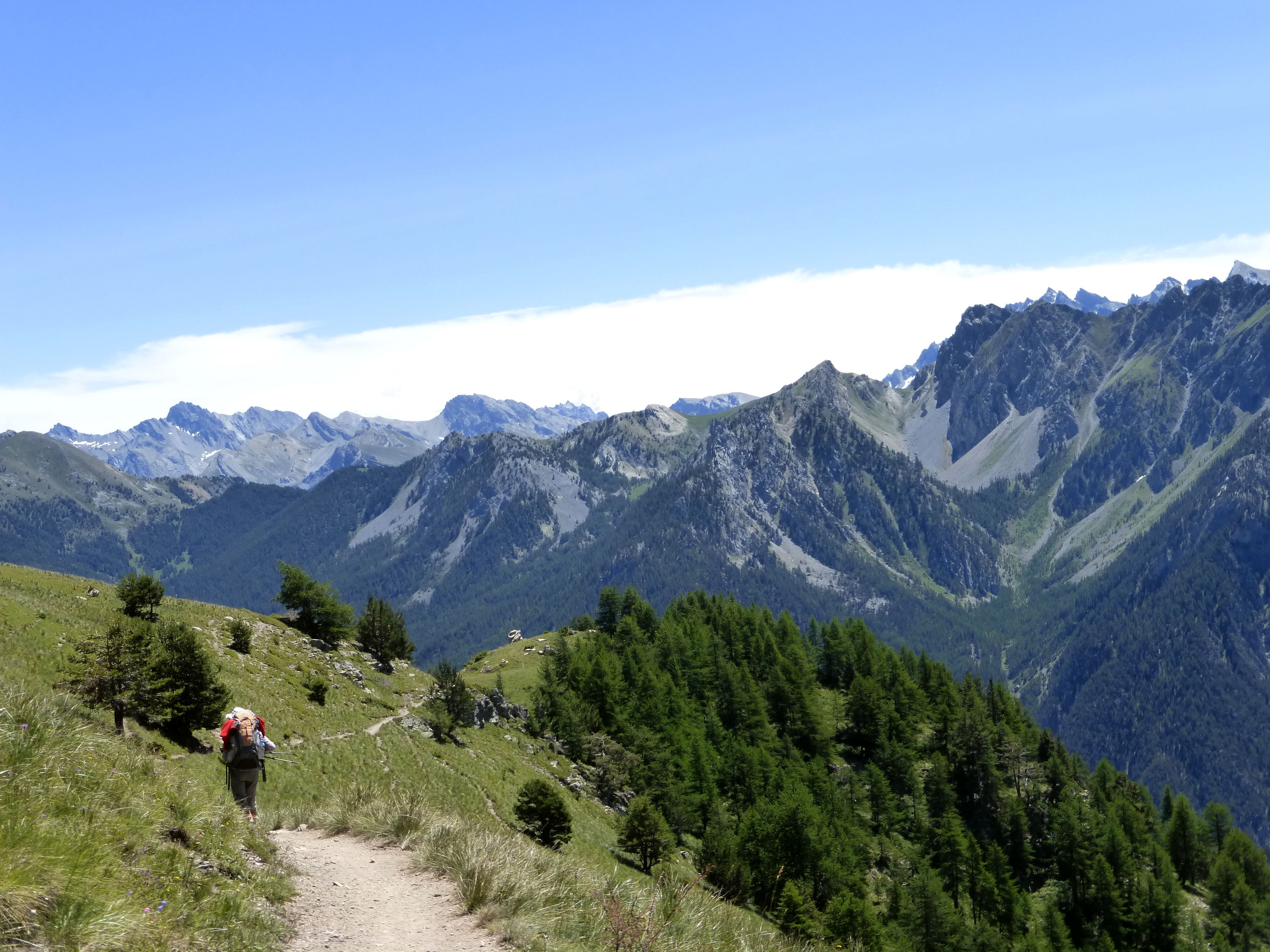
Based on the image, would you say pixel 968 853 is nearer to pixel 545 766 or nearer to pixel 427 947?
pixel 545 766

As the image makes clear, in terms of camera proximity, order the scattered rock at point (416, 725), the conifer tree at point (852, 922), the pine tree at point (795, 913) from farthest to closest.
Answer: the scattered rock at point (416, 725) < the conifer tree at point (852, 922) < the pine tree at point (795, 913)

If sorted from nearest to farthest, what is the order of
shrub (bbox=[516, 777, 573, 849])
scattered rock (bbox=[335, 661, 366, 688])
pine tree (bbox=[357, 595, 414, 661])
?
shrub (bbox=[516, 777, 573, 849]) → scattered rock (bbox=[335, 661, 366, 688]) → pine tree (bbox=[357, 595, 414, 661])

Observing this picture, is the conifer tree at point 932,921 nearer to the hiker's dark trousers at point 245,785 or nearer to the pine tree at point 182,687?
the pine tree at point 182,687

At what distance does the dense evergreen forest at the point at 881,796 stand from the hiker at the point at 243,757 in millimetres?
43265

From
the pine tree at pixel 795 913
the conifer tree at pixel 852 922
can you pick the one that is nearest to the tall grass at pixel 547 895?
the pine tree at pixel 795 913

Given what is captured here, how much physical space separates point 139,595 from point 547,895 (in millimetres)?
54877

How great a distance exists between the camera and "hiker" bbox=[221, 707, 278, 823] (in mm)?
23688

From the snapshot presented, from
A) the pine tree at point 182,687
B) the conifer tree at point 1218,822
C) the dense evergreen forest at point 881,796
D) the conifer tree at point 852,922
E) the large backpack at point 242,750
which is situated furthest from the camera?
the conifer tree at point 1218,822

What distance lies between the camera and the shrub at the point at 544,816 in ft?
146

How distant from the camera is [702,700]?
Result: 386ft

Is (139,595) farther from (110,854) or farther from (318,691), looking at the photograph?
(110,854)

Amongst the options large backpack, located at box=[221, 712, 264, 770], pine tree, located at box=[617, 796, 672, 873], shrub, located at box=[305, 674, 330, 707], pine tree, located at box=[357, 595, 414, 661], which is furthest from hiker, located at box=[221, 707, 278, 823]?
pine tree, located at box=[357, 595, 414, 661]

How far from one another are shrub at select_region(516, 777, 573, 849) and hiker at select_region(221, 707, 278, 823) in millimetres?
22975

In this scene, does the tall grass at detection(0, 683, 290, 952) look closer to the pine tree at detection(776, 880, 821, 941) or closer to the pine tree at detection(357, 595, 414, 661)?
the pine tree at detection(776, 880, 821, 941)
